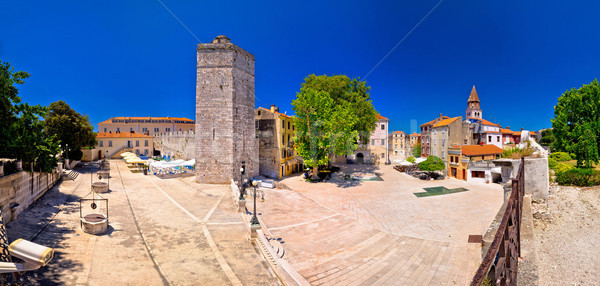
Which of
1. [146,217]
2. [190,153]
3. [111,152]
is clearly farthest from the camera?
[111,152]

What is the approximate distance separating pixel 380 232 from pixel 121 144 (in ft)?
167

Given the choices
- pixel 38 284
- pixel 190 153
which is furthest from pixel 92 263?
pixel 190 153

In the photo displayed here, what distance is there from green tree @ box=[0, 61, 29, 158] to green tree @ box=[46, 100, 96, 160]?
19402 millimetres

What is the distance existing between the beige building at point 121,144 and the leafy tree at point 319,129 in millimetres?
35614

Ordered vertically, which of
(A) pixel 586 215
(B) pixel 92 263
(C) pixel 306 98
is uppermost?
(C) pixel 306 98

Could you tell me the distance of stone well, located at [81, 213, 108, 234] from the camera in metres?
11.6

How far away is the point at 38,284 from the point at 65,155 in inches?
1224

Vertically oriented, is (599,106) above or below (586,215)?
above


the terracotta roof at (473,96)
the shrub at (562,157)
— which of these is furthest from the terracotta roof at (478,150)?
the terracotta roof at (473,96)

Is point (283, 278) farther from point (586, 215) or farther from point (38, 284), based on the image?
point (586, 215)

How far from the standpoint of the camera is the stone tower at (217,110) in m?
26.1

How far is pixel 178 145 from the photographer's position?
157 feet

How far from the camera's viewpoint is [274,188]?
26828 mm

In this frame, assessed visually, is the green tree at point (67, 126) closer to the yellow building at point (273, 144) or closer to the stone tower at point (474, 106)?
the yellow building at point (273, 144)
